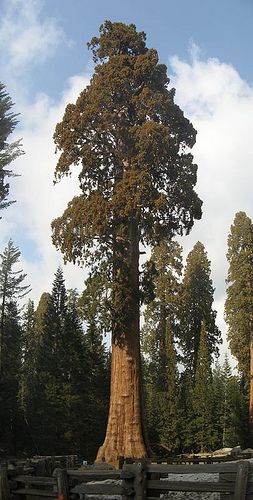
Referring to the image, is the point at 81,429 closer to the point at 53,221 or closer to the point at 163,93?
the point at 53,221

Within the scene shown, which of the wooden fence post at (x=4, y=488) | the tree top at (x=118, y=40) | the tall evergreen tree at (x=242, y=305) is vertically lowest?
the wooden fence post at (x=4, y=488)

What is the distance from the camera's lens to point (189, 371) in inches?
2141

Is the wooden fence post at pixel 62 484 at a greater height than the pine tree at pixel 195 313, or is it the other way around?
the pine tree at pixel 195 313

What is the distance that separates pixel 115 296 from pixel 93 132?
679cm

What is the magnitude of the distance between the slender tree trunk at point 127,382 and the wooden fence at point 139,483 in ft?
34.0

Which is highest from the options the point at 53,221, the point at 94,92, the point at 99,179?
the point at 94,92

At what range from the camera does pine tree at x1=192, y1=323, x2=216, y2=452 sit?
153ft

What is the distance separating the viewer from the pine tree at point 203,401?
4672 cm

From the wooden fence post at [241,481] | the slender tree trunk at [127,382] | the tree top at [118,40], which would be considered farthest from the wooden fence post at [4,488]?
the tree top at [118,40]

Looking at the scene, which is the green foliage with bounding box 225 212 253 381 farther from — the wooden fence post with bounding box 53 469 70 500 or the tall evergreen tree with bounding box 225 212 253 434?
the wooden fence post with bounding box 53 469 70 500

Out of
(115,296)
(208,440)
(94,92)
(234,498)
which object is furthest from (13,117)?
(208,440)

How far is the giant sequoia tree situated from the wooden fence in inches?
420

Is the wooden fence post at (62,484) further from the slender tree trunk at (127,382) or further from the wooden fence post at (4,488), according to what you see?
Answer: the slender tree trunk at (127,382)

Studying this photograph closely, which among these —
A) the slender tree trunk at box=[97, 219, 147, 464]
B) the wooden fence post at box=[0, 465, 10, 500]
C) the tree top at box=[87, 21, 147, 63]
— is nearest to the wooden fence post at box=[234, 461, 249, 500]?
the wooden fence post at box=[0, 465, 10, 500]
